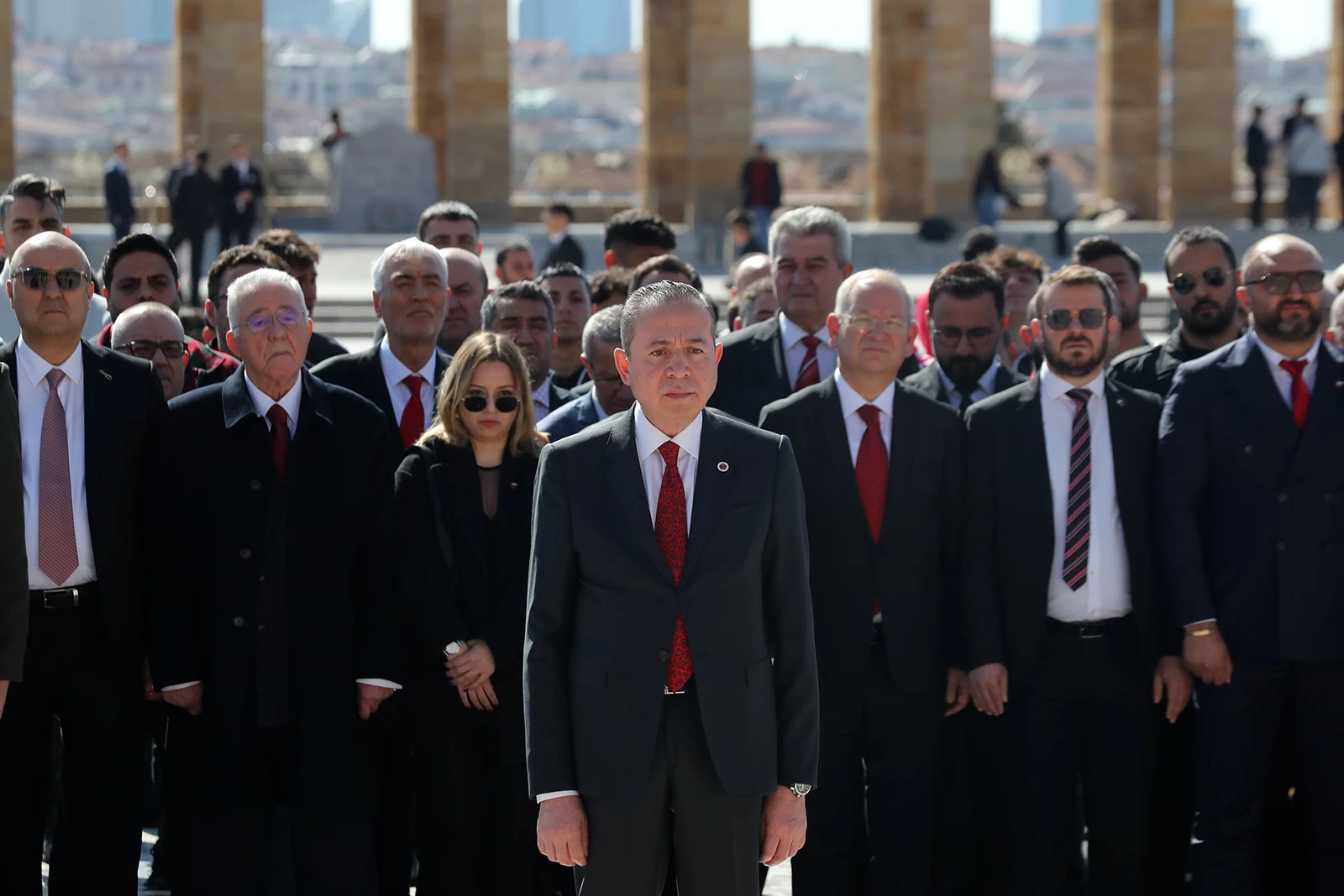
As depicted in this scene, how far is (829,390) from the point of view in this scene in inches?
251

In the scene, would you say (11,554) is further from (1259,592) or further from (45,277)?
(1259,592)

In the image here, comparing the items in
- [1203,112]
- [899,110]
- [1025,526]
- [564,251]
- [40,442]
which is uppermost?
[899,110]

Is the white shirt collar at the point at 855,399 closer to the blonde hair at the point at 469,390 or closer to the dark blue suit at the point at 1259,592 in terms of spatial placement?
the dark blue suit at the point at 1259,592

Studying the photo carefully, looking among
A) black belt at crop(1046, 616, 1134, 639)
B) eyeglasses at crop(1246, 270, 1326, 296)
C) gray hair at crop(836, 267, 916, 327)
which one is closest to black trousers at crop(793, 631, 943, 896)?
black belt at crop(1046, 616, 1134, 639)

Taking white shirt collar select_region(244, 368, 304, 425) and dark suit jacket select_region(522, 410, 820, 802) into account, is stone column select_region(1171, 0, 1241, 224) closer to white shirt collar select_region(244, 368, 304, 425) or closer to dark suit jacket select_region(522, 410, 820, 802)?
white shirt collar select_region(244, 368, 304, 425)

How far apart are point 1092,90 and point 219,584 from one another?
158669mm

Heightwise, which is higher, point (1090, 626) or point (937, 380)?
point (937, 380)

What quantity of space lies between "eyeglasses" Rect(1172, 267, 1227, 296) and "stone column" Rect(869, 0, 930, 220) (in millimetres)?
23842

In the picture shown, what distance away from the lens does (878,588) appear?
20.3ft

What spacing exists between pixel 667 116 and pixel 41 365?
26.3 metres

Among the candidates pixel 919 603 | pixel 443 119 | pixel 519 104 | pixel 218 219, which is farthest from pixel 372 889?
pixel 519 104

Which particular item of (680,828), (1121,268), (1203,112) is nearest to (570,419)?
(680,828)

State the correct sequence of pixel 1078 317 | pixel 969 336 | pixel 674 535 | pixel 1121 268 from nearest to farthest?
pixel 674 535
pixel 1078 317
pixel 969 336
pixel 1121 268

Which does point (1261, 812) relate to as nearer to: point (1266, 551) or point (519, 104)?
point (1266, 551)
